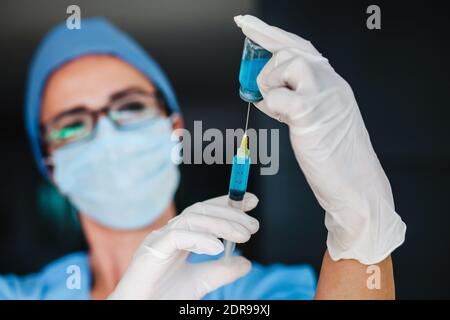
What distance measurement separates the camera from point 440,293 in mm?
1966

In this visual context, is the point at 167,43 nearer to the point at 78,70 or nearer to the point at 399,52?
the point at 78,70

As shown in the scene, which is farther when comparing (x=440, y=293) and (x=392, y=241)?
(x=440, y=293)

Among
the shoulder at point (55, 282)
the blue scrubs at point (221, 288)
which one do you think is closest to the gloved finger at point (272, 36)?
the blue scrubs at point (221, 288)

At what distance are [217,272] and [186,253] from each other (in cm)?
10

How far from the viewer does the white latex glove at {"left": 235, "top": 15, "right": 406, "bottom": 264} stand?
133cm

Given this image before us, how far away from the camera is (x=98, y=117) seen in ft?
6.52

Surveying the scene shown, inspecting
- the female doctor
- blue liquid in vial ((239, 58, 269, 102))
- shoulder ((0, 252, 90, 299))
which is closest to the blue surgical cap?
the female doctor

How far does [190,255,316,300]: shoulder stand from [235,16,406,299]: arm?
1.70ft

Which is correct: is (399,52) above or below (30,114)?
above

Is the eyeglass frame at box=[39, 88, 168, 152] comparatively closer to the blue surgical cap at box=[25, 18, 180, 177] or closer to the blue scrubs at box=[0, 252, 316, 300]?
the blue surgical cap at box=[25, 18, 180, 177]

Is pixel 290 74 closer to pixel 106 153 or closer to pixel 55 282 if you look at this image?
pixel 106 153

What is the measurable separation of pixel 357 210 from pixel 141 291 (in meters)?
0.58

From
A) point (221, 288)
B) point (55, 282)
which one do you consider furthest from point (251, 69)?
point (55, 282)
